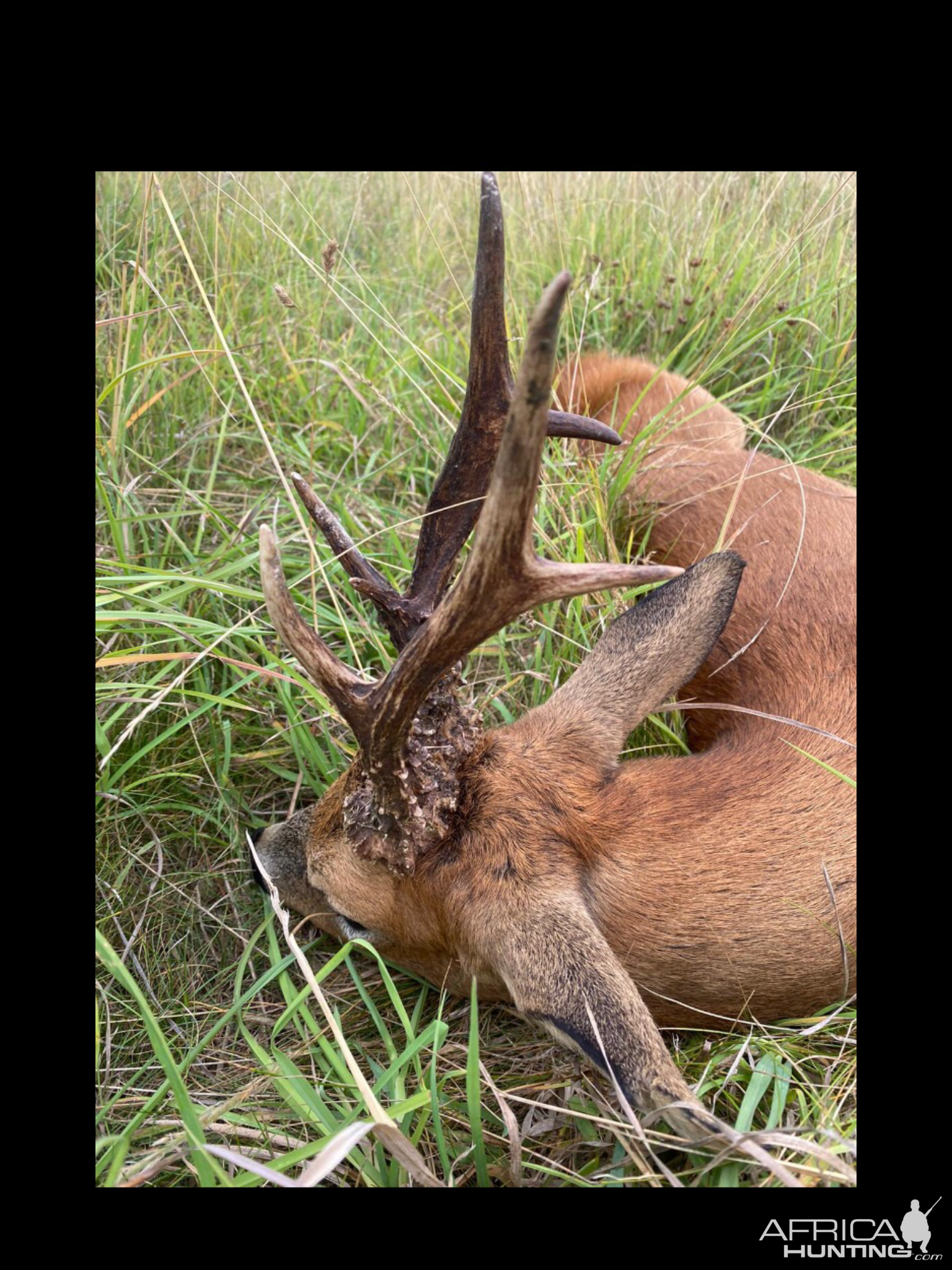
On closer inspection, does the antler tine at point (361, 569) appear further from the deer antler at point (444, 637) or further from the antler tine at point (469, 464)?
the deer antler at point (444, 637)

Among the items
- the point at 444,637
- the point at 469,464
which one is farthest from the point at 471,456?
the point at 444,637

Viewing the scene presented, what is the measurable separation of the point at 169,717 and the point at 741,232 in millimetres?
3074

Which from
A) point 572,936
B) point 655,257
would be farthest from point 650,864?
point 655,257

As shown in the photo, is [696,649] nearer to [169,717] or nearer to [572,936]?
[572,936]

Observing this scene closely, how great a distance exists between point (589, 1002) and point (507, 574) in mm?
896

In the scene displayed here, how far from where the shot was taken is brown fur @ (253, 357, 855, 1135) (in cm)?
207

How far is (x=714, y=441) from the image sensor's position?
3473mm

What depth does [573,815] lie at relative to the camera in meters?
2.24
